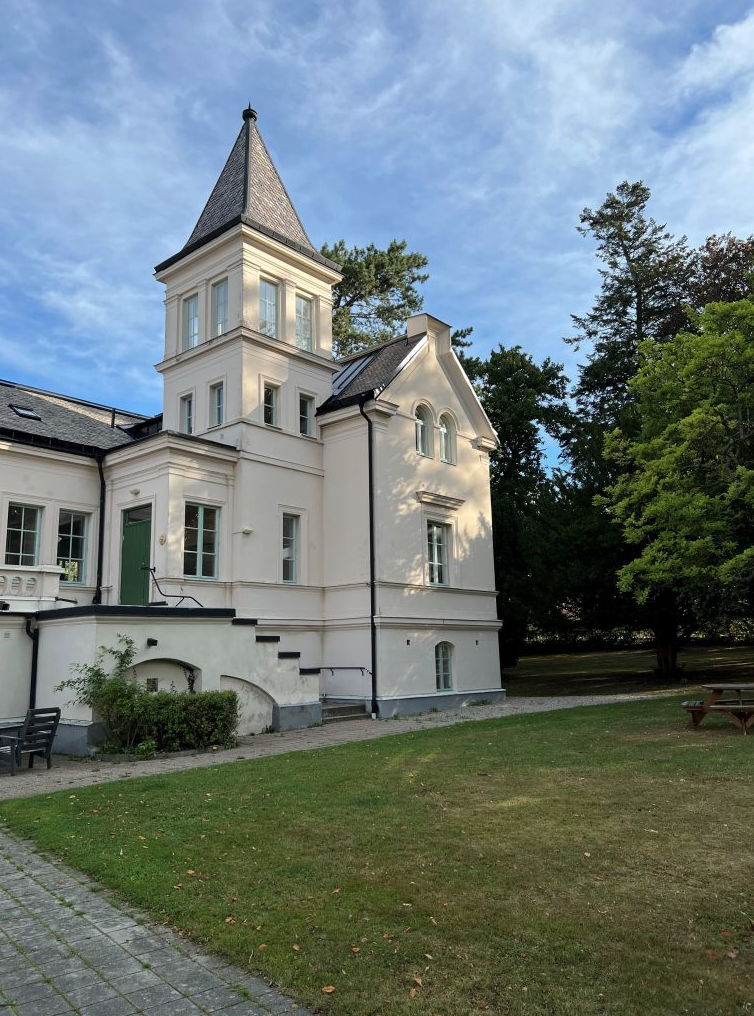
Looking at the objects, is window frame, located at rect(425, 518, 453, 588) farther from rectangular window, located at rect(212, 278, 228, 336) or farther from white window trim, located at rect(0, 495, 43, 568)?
white window trim, located at rect(0, 495, 43, 568)

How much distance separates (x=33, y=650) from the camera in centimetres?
1505

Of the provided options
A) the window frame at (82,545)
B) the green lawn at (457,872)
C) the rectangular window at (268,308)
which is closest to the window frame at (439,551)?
the rectangular window at (268,308)

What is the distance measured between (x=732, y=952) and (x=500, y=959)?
4.25ft

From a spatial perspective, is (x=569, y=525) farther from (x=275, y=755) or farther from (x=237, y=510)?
(x=275, y=755)

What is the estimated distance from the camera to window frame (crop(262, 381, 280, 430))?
2103 centimetres

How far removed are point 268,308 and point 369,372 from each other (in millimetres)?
3609

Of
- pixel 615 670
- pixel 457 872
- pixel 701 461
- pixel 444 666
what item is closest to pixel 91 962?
pixel 457 872

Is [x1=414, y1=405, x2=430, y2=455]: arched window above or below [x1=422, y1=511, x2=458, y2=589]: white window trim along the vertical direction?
above

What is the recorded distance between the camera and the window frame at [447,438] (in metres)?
23.8

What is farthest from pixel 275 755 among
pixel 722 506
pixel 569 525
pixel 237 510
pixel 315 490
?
pixel 569 525

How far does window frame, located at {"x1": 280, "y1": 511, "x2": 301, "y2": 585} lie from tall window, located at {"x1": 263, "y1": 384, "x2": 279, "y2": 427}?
2600 mm

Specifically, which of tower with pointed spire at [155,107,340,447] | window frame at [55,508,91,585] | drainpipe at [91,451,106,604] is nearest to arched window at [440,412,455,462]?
tower with pointed spire at [155,107,340,447]

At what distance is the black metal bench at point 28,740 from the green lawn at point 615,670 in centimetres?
1716

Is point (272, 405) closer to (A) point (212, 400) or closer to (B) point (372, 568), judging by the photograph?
(A) point (212, 400)
